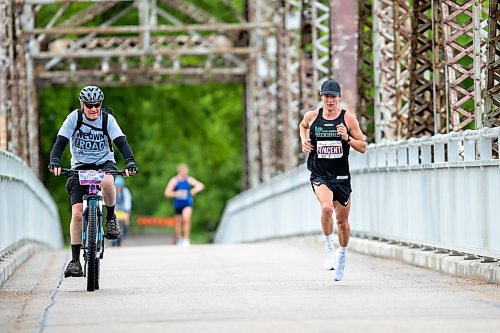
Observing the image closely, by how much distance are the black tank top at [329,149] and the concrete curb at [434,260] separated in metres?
1.33

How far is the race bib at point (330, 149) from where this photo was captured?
15.2 metres

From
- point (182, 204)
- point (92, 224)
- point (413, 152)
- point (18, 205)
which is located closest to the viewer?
point (92, 224)

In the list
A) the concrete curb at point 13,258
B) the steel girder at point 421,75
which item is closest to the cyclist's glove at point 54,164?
the concrete curb at point 13,258

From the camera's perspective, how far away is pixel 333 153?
15281 mm

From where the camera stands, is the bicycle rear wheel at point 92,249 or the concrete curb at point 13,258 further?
the concrete curb at point 13,258

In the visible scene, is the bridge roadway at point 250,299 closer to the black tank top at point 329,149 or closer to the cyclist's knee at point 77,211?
the cyclist's knee at point 77,211

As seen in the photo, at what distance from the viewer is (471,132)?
15.0 metres

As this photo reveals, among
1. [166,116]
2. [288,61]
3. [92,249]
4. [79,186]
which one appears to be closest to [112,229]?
[79,186]

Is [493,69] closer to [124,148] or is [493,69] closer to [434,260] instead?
[434,260]

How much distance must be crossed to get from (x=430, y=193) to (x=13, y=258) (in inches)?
179

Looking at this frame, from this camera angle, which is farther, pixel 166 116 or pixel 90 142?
pixel 166 116

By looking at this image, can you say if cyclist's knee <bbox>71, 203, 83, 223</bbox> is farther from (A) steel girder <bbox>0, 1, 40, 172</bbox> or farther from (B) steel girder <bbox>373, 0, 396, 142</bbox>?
(A) steel girder <bbox>0, 1, 40, 172</bbox>

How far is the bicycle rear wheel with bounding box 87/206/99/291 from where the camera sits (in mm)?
14258

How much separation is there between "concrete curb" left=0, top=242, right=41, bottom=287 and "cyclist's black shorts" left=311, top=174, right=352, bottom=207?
10.0 feet
